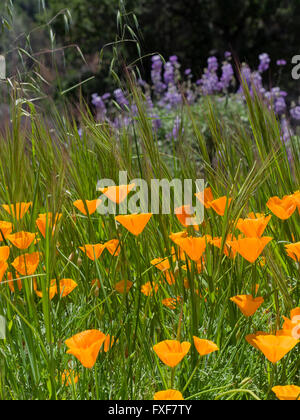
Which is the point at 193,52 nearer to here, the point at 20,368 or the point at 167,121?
the point at 167,121

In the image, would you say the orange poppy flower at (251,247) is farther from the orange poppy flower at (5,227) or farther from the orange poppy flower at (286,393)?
the orange poppy flower at (5,227)

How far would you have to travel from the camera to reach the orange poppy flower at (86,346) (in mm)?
785

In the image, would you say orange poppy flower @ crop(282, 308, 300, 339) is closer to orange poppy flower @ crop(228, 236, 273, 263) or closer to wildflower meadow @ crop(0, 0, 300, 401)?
wildflower meadow @ crop(0, 0, 300, 401)

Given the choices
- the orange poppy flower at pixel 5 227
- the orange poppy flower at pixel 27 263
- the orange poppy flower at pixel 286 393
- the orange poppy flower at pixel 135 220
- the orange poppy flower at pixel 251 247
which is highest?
the orange poppy flower at pixel 135 220

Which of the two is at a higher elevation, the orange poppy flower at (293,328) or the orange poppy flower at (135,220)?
the orange poppy flower at (135,220)

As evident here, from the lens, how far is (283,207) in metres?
1.16

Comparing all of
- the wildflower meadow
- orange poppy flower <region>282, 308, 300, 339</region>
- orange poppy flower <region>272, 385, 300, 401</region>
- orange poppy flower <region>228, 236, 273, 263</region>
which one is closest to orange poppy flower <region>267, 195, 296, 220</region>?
the wildflower meadow

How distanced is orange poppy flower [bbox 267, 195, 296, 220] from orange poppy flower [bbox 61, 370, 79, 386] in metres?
0.50

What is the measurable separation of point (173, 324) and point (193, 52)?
18.7 meters

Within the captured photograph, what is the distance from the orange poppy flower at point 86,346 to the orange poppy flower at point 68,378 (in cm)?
10

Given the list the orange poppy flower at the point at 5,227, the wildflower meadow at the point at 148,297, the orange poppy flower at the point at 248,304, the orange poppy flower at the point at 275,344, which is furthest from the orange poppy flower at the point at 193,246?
the orange poppy flower at the point at 5,227

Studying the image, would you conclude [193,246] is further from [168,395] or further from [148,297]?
[168,395]

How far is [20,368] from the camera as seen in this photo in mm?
1027
